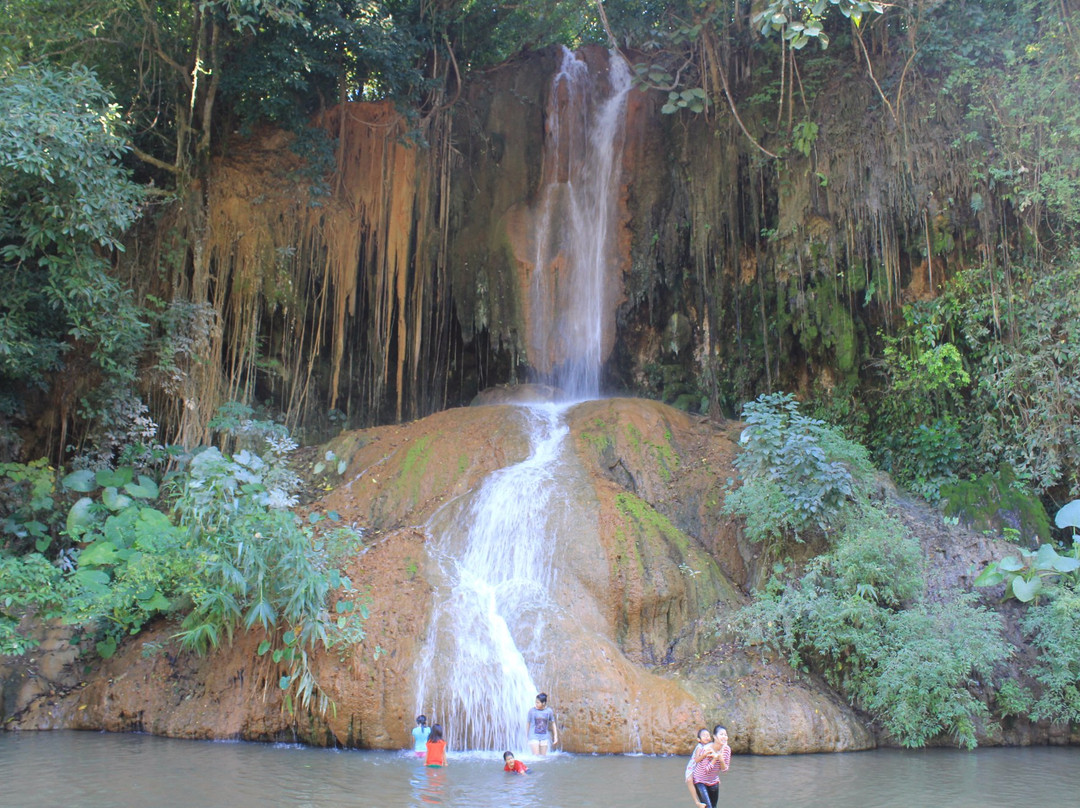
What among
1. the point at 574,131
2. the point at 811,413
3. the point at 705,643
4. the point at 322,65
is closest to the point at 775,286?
the point at 811,413

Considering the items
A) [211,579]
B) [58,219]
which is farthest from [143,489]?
[58,219]

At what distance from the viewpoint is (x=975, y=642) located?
28.1 ft

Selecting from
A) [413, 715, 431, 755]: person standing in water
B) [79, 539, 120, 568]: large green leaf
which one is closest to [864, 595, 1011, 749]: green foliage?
[413, 715, 431, 755]: person standing in water

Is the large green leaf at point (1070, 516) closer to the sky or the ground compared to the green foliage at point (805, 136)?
closer to the ground

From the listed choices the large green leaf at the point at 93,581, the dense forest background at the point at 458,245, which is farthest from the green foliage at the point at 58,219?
the large green leaf at the point at 93,581

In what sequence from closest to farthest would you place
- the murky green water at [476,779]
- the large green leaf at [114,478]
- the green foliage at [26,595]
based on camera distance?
the murky green water at [476,779] → the green foliage at [26,595] → the large green leaf at [114,478]

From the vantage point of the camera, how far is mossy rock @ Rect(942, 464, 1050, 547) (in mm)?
10953

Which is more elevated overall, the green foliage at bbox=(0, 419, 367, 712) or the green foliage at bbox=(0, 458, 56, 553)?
the green foliage at bbox=(0, 458, 56, 553)

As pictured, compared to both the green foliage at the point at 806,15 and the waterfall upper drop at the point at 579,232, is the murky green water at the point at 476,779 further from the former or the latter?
Result: the waterfall upper drop at the point at 579,232

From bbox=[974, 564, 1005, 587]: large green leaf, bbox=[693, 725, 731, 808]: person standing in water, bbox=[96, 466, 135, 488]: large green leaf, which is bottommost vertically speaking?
bbox=[693, 725, 731, 808]: person standing in water

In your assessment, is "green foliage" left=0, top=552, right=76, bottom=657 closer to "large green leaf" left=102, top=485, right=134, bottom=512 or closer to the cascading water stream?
"large green leaf" left=102, top=485, right=134, bottom=512

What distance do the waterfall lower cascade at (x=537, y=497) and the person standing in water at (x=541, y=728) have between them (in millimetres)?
346

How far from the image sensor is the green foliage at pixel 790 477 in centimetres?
994

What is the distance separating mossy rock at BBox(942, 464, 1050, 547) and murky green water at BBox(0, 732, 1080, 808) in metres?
3.11
